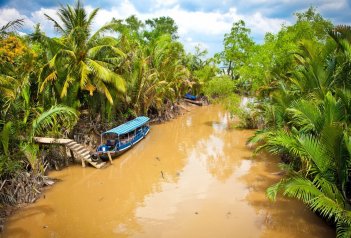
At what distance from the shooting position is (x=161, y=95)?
24.1m

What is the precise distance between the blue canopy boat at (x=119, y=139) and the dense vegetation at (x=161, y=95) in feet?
5.19

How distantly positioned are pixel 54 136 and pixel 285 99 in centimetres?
989

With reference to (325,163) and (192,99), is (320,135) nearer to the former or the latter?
(325,163)

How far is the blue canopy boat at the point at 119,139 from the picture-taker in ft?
46.9

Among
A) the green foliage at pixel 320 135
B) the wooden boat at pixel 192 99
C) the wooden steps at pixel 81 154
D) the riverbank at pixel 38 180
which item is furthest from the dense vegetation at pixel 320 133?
the wooden boat at pixel 192 99

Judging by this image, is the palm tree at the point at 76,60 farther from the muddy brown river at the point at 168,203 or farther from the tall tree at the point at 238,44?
the tall tree at the point at 238,44

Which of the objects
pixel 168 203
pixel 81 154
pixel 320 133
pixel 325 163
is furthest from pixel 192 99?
pixel 325 163

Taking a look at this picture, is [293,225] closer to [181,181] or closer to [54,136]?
[181,181]

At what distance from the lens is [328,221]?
8383mm

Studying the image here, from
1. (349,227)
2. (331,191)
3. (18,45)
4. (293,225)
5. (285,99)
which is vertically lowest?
(293,225)

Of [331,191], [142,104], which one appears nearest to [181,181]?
[331,191]

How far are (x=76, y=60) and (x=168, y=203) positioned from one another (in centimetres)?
843

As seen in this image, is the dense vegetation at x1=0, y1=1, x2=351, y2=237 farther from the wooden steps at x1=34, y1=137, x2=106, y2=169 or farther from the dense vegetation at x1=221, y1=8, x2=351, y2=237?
the wooden steps at x1=34, y1=137, x2=106, y2=169

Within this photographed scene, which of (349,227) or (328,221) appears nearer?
(349,227)
